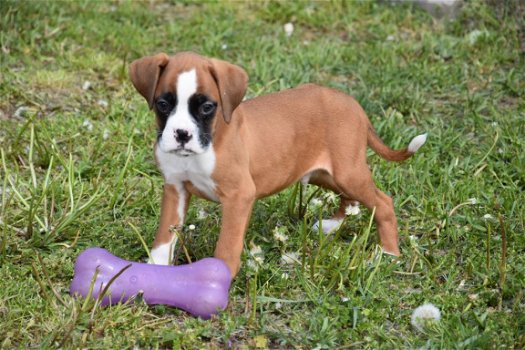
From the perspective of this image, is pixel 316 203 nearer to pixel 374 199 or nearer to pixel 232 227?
pixel 374 199

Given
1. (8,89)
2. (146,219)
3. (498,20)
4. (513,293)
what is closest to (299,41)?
(498,20)

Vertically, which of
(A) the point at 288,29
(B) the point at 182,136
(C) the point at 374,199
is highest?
(B) the point at 182,136

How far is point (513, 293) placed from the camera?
418cm

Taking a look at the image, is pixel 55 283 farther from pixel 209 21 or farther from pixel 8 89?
pixel 209 21

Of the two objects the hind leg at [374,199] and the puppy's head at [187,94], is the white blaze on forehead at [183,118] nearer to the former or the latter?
the puppy's head at [187,94]

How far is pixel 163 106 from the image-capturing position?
3727 mm

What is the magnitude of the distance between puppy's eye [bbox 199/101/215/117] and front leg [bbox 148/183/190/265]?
557mm

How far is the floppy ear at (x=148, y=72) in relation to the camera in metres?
3.76

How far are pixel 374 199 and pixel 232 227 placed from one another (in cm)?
84

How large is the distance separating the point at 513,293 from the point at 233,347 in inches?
52.7

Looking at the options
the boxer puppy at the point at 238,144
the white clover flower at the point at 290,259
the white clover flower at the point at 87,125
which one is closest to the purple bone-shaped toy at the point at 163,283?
the boxer puppy at the point at 238,144

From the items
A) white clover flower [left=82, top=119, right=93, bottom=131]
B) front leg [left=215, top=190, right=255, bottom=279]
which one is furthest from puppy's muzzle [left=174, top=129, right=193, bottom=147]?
white clover flower [left=82, top=119, right=93, bottom=131]

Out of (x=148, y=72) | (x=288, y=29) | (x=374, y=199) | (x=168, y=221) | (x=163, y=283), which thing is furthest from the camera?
(x=288, y=29)

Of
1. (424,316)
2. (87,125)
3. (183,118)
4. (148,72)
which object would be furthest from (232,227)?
(87,125)
